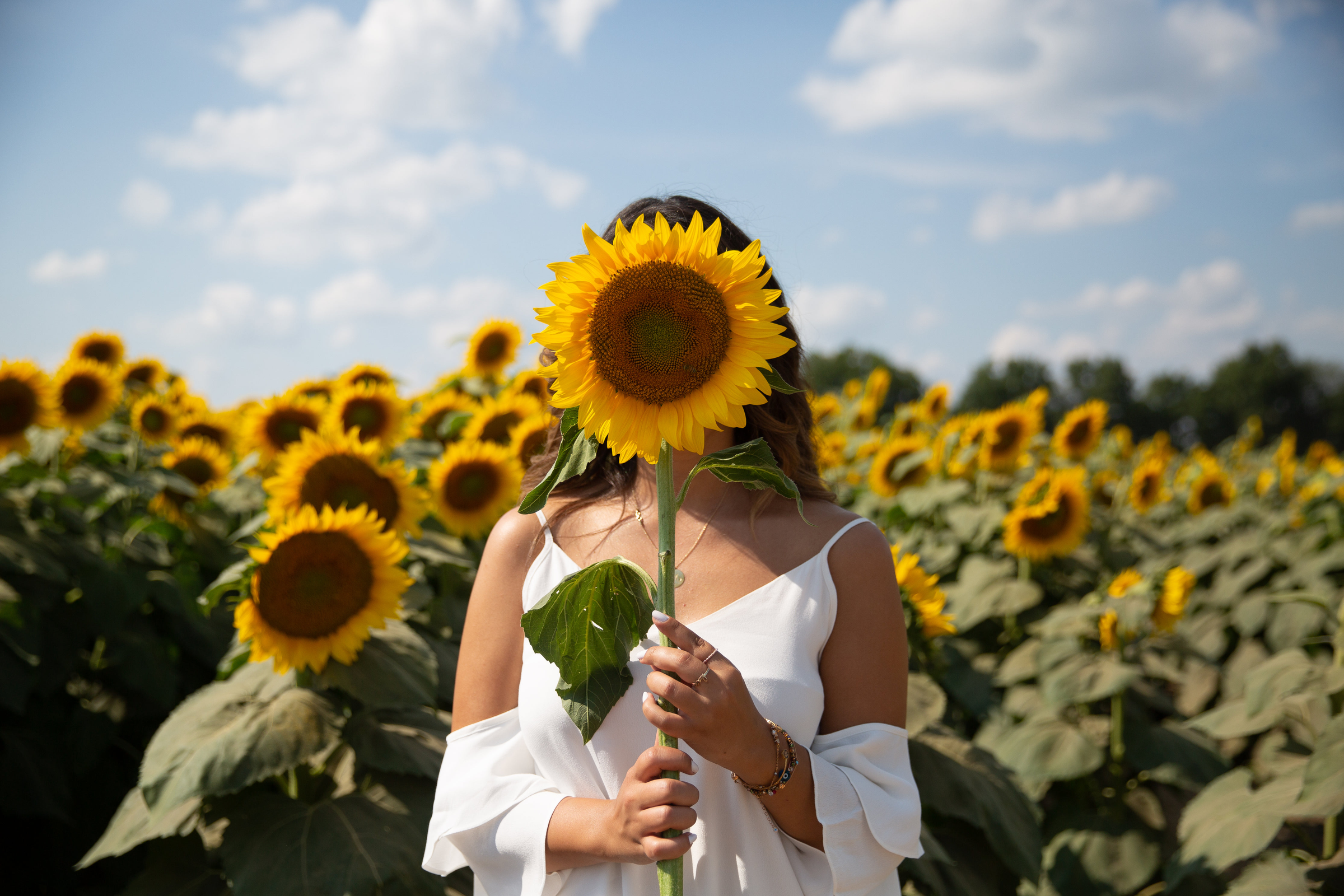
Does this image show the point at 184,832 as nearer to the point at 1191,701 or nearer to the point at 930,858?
the point at 930,858

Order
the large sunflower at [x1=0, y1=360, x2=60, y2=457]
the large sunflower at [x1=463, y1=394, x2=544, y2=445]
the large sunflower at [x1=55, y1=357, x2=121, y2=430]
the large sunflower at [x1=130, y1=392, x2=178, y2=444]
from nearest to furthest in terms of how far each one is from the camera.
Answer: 1. the large sunflower at [x1=463, y1=394, x2=544, y2=445]
2. the large sunflower at [x1=0, y1=360, x2=60, y2=457]
3. the large sunflower at [x1=55, y1=357, x2=121, y2=430]
4. the large sunflower at [x1=130, y1=392, x2=178, y2=444]

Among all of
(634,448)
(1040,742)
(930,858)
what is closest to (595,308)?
(634,448)

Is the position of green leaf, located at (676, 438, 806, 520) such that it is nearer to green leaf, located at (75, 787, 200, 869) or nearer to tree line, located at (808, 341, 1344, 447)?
→ green leaf, located at (75, 787, 200, 869)

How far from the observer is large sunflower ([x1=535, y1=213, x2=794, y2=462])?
4.32ft

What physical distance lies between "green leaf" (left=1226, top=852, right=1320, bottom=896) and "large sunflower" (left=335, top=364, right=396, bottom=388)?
390 cm

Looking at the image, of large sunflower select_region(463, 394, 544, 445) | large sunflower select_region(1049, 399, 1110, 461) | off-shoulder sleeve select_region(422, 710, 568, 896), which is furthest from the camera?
large sunflower select_region(1049, 399, 1110, 461)

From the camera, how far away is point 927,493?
595 cm

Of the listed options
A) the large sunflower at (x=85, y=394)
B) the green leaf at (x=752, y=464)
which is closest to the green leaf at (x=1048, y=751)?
the green leaf at (x=752, y=464)

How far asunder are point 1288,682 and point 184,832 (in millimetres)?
3740

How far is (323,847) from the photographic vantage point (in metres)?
2.54

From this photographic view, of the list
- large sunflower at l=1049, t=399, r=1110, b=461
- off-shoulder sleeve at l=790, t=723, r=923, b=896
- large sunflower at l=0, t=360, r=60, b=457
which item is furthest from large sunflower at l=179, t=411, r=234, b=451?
large sunflower at l=1049, t=399, r=1110, b=461

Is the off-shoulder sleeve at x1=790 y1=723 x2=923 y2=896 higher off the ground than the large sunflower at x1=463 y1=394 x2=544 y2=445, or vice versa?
the large sunflower at x1=463 y1=394 x2=544 y2=445

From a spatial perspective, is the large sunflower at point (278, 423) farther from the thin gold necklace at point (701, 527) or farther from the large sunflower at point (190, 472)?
the thin gold necklace at point (701, 527)

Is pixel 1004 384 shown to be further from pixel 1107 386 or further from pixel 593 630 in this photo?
pixel 593 630
